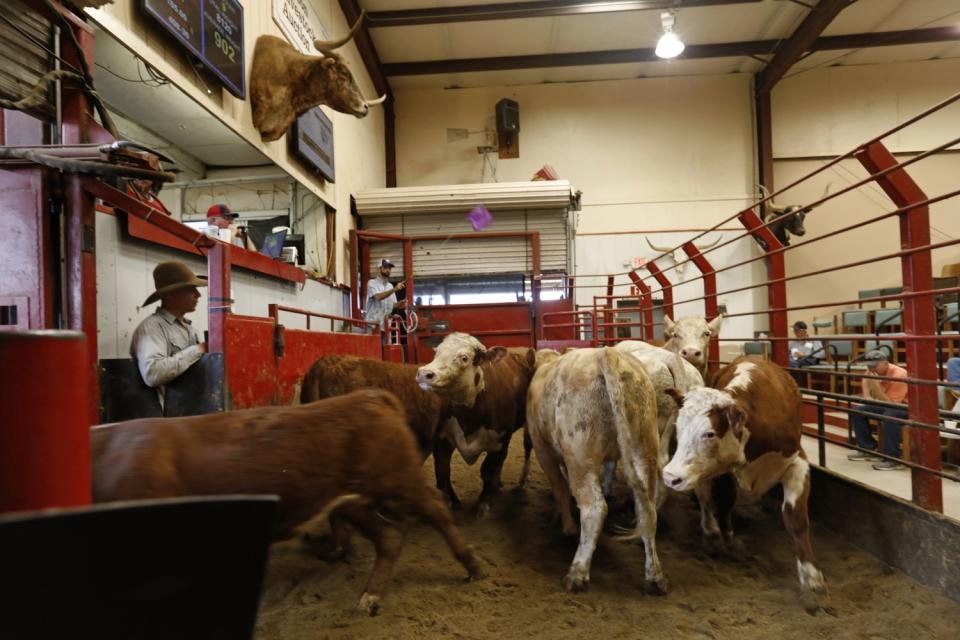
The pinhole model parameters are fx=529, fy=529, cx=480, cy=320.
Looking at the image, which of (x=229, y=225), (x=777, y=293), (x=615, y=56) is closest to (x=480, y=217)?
(x=615, y=56)

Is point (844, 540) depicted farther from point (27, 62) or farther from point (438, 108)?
point (438, 108)

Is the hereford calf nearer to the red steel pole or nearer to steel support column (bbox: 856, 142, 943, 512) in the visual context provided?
the red steel pole

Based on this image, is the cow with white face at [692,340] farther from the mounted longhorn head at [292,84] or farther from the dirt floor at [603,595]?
the mounted longhorn head at [292,84]

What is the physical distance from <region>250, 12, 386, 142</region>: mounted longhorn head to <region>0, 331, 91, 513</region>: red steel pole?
20.4 feet

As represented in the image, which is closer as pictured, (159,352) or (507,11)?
(159,352)

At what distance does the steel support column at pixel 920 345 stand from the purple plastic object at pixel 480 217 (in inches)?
A: 329

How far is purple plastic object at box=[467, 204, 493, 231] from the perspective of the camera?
35.4 feet

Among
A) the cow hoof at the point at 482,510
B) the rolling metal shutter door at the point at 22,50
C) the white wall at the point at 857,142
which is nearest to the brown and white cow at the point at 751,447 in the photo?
the cow hoof at the point at 482,510

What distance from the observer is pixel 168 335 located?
3.22 meters

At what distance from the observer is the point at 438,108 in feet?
46.4

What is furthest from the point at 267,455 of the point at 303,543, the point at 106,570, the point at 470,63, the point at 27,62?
the point at 470,63

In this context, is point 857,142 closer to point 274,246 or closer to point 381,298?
point 381,298

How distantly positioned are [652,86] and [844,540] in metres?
13.5

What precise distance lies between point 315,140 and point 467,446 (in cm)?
559
